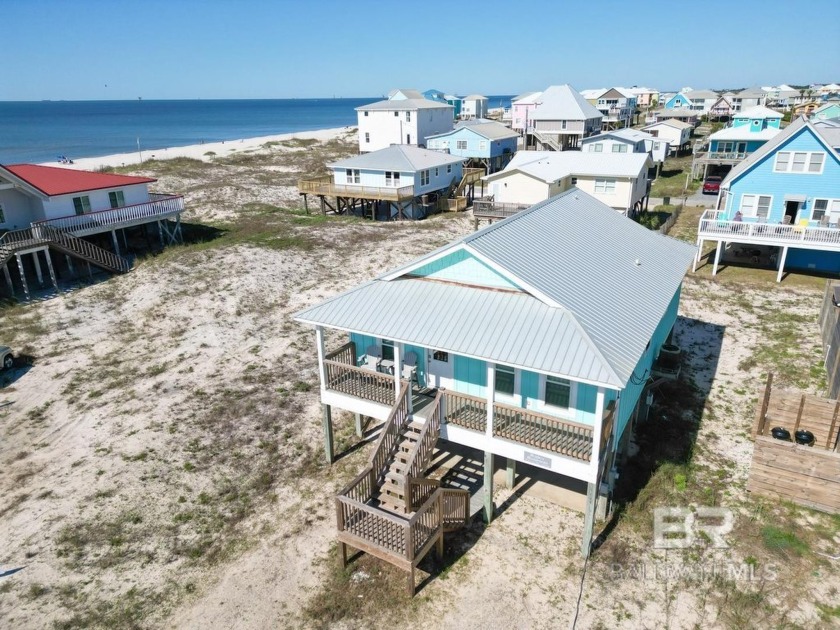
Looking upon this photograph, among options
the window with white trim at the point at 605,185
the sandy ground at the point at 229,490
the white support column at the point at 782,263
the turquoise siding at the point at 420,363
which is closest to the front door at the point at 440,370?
the turquoise siding at the point at 420,363

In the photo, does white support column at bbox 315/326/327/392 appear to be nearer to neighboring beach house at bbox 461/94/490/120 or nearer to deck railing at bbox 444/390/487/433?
deck railing at bbox 444/390/487/433

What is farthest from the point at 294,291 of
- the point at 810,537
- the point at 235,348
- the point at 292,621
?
the point at 810,537

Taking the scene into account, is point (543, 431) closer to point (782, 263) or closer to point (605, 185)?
point (782, 263)

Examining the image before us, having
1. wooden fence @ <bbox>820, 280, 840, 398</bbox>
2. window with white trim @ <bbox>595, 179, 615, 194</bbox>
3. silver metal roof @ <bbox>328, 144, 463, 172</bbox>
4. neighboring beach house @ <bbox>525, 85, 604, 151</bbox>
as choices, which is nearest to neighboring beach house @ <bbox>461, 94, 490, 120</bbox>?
neighboring beach house @ <bbox>525, 85, 604, 151</bbox>

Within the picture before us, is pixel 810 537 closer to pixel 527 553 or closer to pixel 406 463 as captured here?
pixel 527 553

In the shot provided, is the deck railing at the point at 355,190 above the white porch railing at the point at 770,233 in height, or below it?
above

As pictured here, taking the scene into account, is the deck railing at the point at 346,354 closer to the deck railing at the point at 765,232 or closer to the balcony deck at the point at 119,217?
the balcony deck at the point at 119,217

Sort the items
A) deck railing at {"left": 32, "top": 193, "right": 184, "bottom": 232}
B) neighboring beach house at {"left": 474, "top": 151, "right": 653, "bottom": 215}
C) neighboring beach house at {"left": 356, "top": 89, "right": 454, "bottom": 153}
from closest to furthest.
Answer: deck railing at {"left": 32, "top": 193, "right": 184, "bottom": 232}, neighboring beach house at {"left": 474, "top": 151, "right": 653, "bottom": 215}, neighboring beach house at {"left": 356, "top": 89, "right": 454, "bottom": 153}
